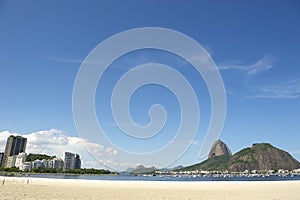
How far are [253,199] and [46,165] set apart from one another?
15588 centimetres

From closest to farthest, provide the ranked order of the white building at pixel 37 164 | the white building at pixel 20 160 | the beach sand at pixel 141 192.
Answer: the beach sand at pixel 141 192, the white building at pixel 20 160, the white building at pixel 37 164

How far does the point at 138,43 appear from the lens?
10.8 metres

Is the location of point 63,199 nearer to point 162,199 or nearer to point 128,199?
point 128,199

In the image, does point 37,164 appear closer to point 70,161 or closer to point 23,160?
point 23,160

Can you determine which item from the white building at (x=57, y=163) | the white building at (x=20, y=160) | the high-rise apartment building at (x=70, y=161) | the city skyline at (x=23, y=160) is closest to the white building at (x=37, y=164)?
the city skyline at (x=23, y=160)

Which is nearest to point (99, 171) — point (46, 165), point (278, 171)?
point (46, 165)

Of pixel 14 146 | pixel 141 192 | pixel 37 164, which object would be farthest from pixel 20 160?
pixel 141 192

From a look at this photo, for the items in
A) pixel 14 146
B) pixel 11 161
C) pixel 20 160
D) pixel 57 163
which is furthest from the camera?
pixel 14 146

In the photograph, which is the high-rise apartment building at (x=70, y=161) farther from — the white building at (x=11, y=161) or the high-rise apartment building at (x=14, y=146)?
the high-rise apartment building at (x=14, y=146)

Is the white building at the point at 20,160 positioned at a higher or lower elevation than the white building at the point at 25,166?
higher

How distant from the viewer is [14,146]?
525ft

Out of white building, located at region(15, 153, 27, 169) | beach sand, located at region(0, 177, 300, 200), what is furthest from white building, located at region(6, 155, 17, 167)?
beach sand, located at region(0, 177, 300, 200)

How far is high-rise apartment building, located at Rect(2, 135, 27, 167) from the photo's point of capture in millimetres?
157475

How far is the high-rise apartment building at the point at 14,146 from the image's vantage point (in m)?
157
